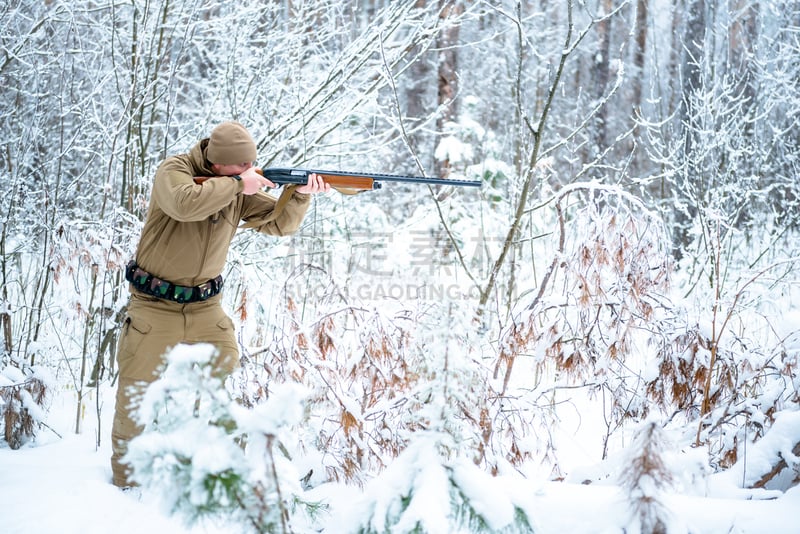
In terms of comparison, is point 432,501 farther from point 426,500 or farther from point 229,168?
point 229,168

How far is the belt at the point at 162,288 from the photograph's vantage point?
9.45 feet

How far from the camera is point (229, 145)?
2.90m

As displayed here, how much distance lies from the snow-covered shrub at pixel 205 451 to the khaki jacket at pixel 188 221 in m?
1.40

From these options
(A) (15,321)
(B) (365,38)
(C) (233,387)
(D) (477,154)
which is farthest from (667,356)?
(D) (477,154)

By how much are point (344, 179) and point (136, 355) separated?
4.23ft

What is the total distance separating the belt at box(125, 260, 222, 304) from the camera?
2881mm

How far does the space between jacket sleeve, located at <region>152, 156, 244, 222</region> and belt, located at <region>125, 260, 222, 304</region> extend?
344 mm

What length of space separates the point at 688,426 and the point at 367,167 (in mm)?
5845

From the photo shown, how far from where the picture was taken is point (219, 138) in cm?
290

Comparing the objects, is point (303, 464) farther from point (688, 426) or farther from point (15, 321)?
point (15, 321)

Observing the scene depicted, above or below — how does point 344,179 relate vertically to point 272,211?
above

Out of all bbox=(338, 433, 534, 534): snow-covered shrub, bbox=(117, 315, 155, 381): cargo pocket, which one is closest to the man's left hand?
bbox=(117, 315, 155, 381): cargo pocket

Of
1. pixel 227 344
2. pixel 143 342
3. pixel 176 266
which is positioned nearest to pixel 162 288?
pixel 176 266

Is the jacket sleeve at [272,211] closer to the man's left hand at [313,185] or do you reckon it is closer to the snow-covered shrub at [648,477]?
the man's left hand at [313,185]
